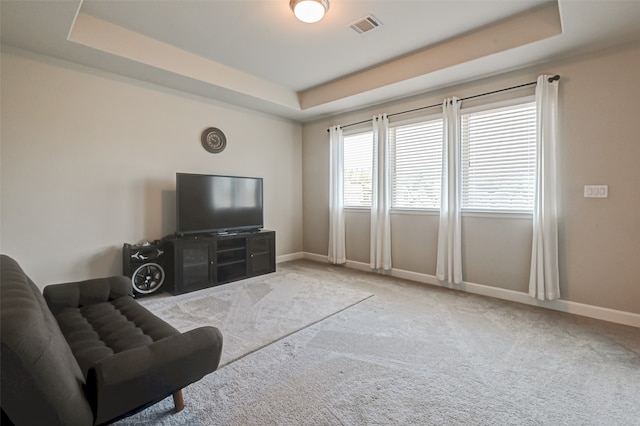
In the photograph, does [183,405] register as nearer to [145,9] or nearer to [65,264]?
[65,264]

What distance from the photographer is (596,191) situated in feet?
9.55

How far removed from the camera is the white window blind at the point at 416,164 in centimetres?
403

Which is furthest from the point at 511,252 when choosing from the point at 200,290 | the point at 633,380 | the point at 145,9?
the point at 145,9

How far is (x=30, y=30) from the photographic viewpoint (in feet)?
8.57

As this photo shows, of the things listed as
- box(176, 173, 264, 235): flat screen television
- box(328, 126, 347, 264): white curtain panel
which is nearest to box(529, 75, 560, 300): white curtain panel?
box(328, 126, 347, 264): white curtain panel

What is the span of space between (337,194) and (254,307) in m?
2.47

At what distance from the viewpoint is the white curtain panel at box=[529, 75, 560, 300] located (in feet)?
10.1

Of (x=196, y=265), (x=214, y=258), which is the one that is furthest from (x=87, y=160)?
(x=214, y=258)

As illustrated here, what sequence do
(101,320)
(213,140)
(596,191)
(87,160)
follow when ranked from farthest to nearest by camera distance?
(213,140), (87,160), (596,191), (101,320)

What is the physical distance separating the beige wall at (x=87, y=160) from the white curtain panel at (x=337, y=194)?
169 centimetres

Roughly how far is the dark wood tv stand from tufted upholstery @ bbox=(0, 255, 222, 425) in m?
1.64

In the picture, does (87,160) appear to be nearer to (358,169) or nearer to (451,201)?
(358,169)

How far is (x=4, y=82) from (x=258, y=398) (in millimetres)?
3696

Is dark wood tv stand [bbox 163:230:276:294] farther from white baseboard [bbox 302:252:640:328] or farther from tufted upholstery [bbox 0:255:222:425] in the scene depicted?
white baseboard [bbox 302:252:640:328]
